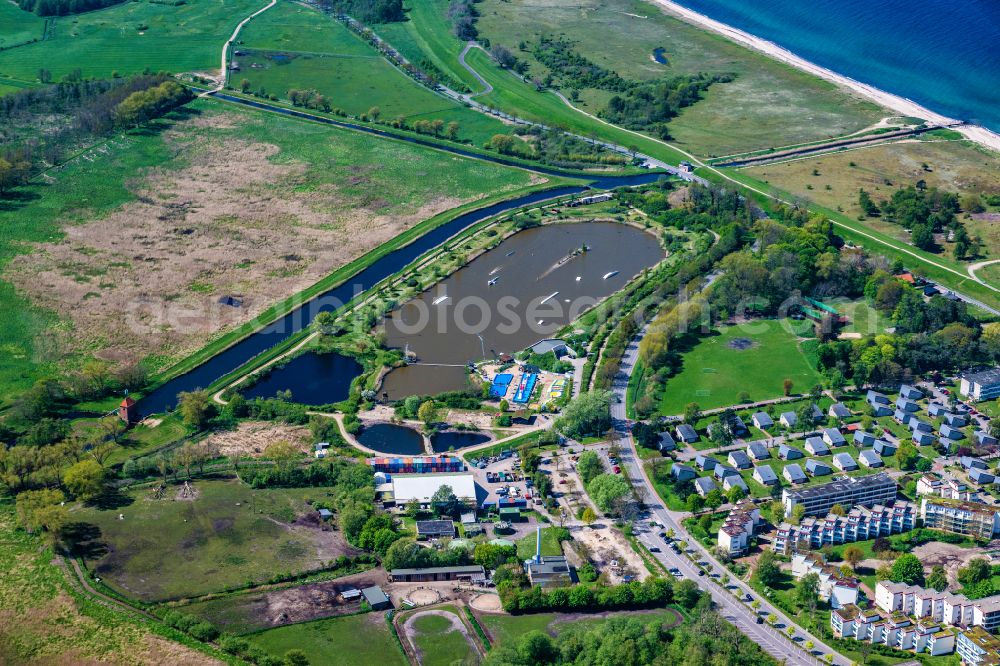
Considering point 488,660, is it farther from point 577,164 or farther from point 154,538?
point 577,164

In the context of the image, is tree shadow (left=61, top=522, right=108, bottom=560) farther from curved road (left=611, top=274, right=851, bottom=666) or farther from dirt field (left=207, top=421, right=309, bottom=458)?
curved road (left=611, top=274, right=851, bottom=666)

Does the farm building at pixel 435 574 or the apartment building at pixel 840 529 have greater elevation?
the apartment building at pixel 840 529

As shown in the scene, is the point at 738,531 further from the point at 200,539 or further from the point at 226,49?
the point at 226,49

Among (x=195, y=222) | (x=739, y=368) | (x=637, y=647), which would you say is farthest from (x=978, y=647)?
(x=195, y=222)

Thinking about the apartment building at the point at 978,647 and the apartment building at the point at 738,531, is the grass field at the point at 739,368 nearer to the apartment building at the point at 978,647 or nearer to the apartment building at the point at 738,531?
the apartment building at the point at 738,531

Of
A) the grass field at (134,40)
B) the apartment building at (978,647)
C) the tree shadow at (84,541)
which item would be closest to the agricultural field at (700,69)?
the grass field at (134,40)

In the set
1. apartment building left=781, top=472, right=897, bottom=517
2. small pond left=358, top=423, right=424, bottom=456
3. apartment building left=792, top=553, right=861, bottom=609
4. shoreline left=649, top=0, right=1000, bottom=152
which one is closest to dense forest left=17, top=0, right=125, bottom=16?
shoreline left=649, top=0, right=1000, bottom=152

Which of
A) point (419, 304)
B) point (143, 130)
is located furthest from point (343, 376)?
point (143, 130)
